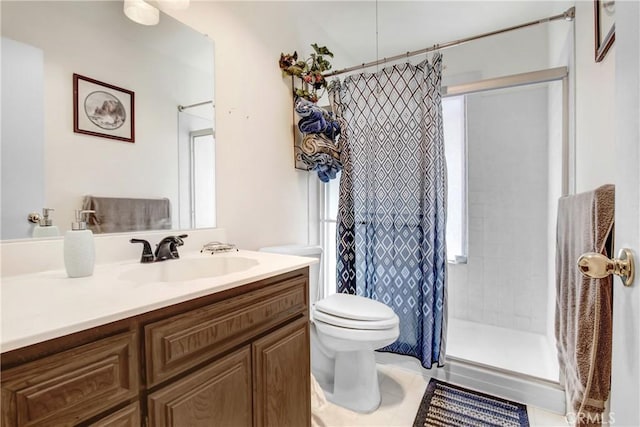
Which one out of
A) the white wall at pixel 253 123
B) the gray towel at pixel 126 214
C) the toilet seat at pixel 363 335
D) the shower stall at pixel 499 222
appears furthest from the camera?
the shower stall at pixel 499 222

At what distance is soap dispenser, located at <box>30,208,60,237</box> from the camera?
0.98m

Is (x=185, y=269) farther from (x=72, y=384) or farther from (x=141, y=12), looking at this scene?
(x=141, y=12)

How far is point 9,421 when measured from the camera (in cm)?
50

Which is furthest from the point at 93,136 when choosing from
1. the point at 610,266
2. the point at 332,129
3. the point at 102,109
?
the point at 610,266

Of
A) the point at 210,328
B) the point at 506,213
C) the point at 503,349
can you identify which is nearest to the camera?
the point at 210,328

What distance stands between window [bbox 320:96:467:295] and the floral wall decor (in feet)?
0.97

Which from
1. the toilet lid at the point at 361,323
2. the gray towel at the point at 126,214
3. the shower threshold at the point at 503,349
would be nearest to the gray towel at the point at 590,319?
the toilet lid at the point at 361,323

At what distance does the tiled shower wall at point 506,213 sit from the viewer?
2373 mm

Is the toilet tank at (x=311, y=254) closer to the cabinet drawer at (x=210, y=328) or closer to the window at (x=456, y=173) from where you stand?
the cabinet drawer at (x=210, y=328)

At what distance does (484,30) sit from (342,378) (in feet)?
8.56

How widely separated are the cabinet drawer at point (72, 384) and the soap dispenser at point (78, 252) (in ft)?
1.38

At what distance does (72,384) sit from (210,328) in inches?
11.6

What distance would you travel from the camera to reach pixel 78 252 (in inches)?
35.9

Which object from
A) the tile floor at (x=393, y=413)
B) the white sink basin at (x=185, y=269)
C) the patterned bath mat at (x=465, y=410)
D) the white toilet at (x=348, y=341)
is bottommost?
the tile floor at (x=393, y=413)
